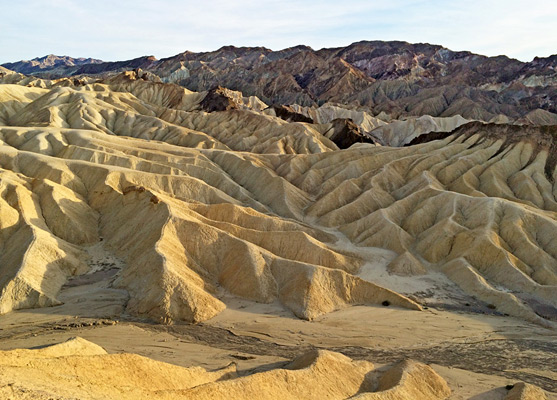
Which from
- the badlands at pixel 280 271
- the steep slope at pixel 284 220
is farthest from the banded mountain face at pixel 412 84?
the badlands at pixel 280 271

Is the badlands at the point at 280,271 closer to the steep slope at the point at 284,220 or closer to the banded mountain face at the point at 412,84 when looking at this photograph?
the steep slope at the point at 284,220

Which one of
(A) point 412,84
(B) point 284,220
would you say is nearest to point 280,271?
(B) point 284,220

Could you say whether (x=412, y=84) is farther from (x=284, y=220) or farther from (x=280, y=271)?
(x=280, y=271)

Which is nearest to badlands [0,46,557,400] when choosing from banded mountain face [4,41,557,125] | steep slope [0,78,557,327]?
steep slope [0,78,557,327]

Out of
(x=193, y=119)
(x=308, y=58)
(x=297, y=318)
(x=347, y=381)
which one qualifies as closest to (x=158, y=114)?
(x=193, y=119)

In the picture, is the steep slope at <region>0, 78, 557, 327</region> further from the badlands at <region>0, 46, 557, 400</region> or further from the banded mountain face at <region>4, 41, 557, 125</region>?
the banded mountain face at <region>4, 41, 557, 125</region>

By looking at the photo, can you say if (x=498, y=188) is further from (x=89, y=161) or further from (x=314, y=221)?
(x=89, y=161)
